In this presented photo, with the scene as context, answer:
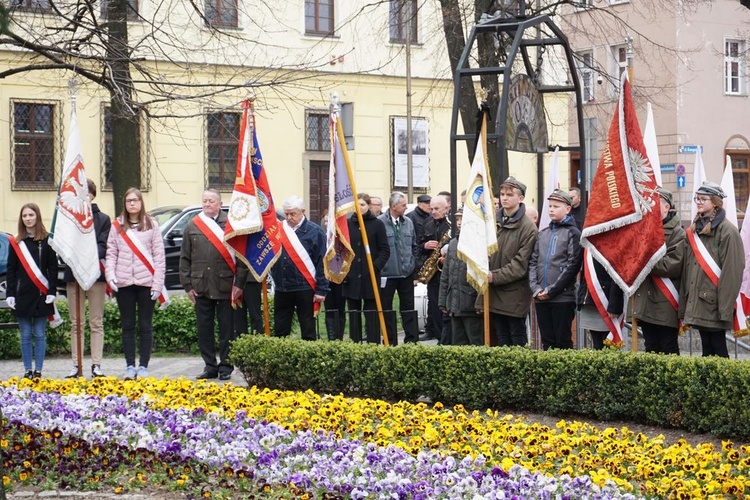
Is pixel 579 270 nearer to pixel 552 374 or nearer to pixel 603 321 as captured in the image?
pixel 603 321

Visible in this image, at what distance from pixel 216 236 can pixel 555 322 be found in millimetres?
3721

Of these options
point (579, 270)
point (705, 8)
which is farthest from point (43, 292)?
point (705, 8)

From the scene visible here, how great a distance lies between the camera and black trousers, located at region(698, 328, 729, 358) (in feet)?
34.9

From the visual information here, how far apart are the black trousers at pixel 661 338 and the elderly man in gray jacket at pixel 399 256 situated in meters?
4.43

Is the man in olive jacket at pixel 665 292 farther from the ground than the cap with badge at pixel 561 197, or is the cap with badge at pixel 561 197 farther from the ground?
the cap with badge at pixel 561 197

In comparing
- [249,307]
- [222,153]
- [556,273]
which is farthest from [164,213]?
[556,273]

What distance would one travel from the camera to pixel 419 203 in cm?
1658

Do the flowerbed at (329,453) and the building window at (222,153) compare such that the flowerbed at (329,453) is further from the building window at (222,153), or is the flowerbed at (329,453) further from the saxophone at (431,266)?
the building window at (222,153)

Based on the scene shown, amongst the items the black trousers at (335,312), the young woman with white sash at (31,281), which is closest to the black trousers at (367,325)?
the black trousers at (335,312)

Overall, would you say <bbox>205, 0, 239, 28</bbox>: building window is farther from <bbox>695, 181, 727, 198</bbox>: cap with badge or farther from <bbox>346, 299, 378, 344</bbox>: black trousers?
<bbox>695, 181, 727, 198</bbox>: cap with badge

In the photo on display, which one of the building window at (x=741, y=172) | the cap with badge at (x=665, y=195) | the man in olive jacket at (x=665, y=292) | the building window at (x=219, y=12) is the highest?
the building window at (x=219, y=12)

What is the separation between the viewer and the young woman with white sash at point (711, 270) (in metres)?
10.4

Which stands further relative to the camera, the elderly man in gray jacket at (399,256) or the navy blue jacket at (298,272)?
the elderly man in gray jacket at (399,256)

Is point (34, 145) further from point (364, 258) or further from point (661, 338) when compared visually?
point (661, 338)
